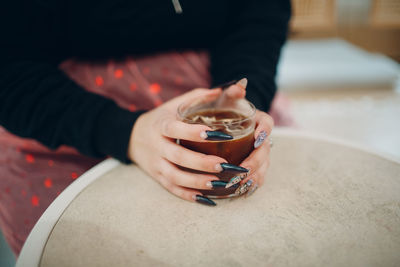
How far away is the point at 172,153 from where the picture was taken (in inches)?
20.8

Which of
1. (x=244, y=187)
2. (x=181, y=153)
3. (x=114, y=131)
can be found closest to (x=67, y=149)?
(x=114, y=131)

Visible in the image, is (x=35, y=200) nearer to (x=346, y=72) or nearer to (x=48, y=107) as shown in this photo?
(x=48, y=107)

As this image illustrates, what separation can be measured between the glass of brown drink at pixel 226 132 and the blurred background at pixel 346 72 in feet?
3.11

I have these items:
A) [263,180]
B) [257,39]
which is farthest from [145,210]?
[257,39]

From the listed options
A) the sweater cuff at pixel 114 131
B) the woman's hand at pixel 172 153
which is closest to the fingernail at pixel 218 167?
the woman's hand at pixel 172 153

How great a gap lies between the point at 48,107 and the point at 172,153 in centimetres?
38

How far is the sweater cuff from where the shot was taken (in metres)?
0.64

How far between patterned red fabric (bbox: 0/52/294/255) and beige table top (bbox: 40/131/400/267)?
0.25 m

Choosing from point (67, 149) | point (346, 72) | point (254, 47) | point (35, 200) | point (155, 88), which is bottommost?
point (346, 72)

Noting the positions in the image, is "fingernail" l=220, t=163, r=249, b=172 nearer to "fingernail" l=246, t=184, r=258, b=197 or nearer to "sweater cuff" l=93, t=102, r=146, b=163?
"fingernail" l=246, t=184, r=258, b=197

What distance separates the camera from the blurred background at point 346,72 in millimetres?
2129

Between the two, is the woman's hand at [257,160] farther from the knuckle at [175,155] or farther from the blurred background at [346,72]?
the blurred background at [346,72]

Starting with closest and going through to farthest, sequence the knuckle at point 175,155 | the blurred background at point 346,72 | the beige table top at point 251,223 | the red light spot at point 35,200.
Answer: the beige table top at point 251,223 < the knuckle at point 175,155 < the red light spot at point 35,200 < the blurred background at point 346,72

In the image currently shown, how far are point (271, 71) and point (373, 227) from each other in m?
0.57
